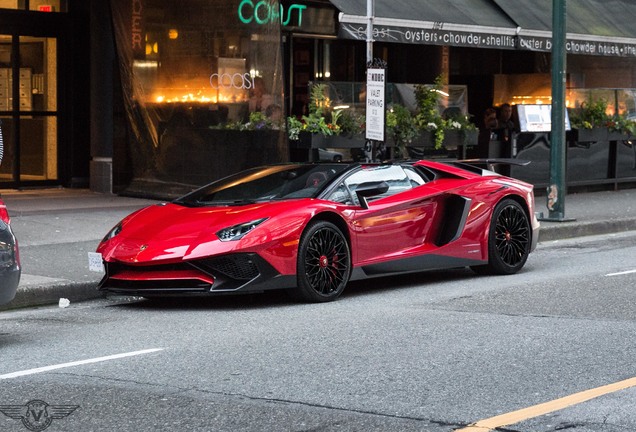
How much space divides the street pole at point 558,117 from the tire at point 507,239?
4.78 m

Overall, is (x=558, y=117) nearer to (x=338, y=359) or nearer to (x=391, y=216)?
(x=391, y=216)

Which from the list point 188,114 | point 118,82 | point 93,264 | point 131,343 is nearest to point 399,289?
point 93,264

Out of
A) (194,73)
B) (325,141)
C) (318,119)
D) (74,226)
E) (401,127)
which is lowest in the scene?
(74,226)

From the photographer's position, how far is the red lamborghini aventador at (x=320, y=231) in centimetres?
951

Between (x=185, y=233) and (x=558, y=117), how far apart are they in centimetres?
836

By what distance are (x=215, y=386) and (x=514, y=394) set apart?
165cm

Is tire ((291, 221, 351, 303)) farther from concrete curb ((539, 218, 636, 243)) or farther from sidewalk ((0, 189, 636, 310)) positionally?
concrete curb ((539, 218, 636, 243))

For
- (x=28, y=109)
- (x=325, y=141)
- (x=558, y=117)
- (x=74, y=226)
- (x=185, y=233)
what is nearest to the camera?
(x=185, y=233)

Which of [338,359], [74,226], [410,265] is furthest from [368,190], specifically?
[74,226]

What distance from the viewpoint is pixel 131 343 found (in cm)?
813

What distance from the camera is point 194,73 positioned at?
18094 millimetres

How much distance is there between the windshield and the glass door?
9489mm

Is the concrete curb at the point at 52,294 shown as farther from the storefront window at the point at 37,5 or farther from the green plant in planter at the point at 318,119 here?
the storefront window at the point at 37,5

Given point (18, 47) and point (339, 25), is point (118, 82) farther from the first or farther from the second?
point (339, 25)
